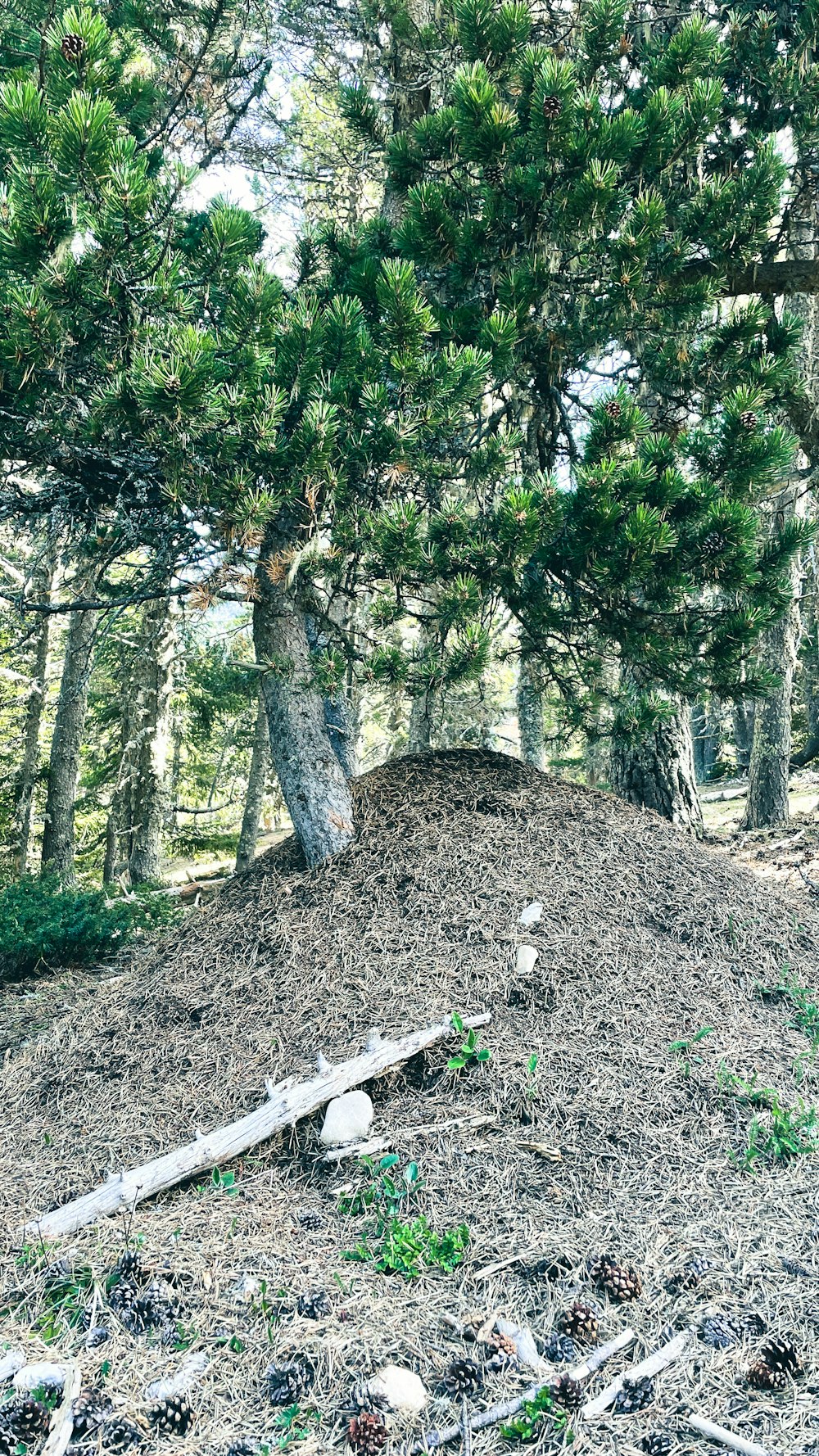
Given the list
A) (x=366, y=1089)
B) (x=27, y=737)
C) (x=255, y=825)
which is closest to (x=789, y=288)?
(x=366, y=1089)

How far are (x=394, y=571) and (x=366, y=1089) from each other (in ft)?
8.04

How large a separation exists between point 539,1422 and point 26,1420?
1.35m

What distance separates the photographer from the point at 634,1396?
2.37 metres

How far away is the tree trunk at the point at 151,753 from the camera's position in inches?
395

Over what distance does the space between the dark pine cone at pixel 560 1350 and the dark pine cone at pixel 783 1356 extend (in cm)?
53

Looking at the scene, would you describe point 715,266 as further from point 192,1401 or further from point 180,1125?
point 192,1401

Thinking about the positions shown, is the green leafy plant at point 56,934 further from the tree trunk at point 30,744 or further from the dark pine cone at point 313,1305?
the tree trunk at point 30,744

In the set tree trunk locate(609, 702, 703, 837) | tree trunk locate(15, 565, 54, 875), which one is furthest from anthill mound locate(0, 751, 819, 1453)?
tree trunk locate(15, 565, 54, 875)

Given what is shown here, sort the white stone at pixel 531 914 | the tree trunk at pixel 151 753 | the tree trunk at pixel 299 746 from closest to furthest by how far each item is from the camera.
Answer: the white stone at pixel 531 914 → the tree trunk at pixel 299 746 → the tree trunk at pixel 151 753

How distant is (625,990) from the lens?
429cm

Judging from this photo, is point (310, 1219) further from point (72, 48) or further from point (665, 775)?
point (72, 48)

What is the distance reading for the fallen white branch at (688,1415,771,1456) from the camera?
2.17 m

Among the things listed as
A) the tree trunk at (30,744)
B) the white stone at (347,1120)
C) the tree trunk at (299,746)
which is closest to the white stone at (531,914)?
the tree trunk at (299,746)

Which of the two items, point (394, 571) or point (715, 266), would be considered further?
point (715, 266)
